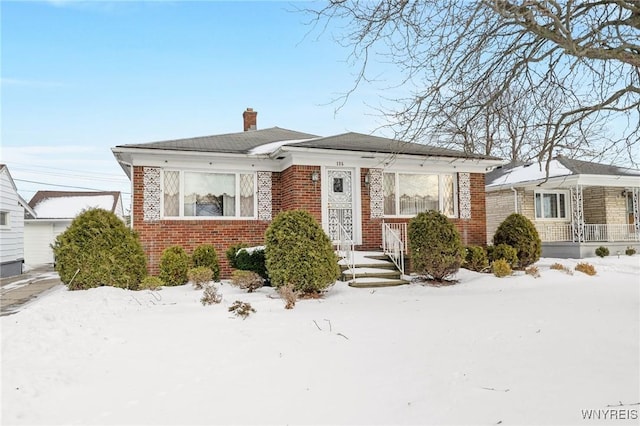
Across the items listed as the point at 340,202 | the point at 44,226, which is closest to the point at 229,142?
the point at 340,202

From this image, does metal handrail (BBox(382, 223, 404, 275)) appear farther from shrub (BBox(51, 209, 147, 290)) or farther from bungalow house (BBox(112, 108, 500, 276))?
shrub (BBox(51, 209, 147, 290))

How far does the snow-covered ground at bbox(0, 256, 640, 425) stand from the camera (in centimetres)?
308

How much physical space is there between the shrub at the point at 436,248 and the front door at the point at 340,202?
2693 mm

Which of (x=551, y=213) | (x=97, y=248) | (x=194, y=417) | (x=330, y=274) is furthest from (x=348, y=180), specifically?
(x=551, y=213)

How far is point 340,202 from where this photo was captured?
1184 cm

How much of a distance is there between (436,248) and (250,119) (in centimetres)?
1098

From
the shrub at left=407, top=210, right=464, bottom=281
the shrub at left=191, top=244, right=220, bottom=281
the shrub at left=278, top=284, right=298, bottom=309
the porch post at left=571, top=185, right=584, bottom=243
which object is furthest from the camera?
the porch post at left=571, top=185, right=584, bottom=243

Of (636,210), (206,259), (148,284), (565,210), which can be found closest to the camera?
(148,284)

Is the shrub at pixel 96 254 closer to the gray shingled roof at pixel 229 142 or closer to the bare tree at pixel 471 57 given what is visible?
the gray shingled roof at pixel 229 142

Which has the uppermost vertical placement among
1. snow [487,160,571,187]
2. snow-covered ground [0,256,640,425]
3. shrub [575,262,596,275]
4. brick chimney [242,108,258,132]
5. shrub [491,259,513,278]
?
brick chimney [242,108,258,132]

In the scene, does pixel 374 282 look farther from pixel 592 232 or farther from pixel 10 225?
pixel 10 225

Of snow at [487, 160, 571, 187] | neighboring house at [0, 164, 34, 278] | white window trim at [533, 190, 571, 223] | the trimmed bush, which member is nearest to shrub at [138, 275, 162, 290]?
neighboring house at [0, 164, 34, 278]

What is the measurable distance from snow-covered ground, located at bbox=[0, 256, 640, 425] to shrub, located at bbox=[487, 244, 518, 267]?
152 inches

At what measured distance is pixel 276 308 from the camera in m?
6.62
